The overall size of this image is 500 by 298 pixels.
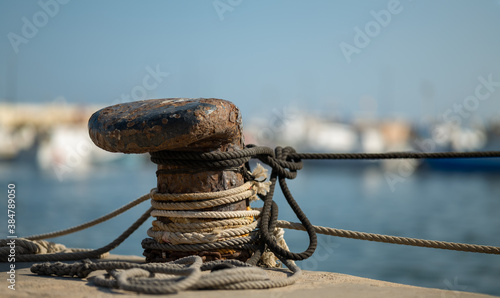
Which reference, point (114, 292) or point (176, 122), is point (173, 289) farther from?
point (176, 122)

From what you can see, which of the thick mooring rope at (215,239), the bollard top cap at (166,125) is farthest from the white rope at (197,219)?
the bollard top cap at (166,125)

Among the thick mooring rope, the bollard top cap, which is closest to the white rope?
the thick mooring rope

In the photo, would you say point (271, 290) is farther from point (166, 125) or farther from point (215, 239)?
point (166, 125)

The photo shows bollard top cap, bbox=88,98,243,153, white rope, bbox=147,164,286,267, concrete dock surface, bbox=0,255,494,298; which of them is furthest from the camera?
white rope, bbox=147,164,286,267

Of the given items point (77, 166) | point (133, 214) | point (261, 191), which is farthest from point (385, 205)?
point (77, 166)

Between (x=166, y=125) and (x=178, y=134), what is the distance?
0.22ft

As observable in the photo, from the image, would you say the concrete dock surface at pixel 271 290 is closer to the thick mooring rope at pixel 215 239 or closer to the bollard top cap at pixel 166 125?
the thick mooring rope at pixel 215 239

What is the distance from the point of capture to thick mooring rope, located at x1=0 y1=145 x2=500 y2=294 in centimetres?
215

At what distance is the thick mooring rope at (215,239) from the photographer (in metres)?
2.15

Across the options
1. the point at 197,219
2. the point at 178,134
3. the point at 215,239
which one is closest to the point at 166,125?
the point at 178,134

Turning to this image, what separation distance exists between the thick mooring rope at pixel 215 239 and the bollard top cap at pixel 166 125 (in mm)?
145

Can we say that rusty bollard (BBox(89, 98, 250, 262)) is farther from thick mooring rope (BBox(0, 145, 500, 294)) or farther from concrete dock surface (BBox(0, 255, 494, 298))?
concrete dock surface (BBox(0, 255, 494, 298))

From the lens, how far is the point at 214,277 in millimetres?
2125

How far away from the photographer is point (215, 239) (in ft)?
8.61
